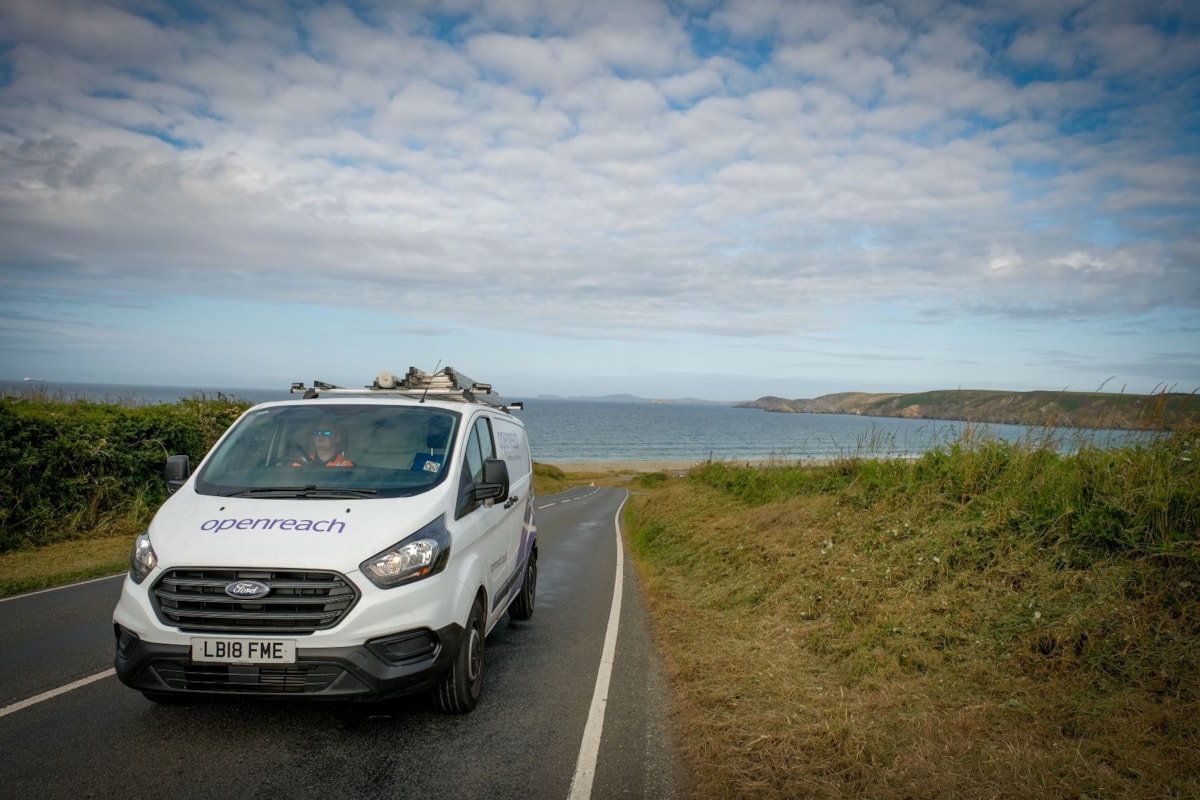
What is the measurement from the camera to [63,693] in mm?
5086

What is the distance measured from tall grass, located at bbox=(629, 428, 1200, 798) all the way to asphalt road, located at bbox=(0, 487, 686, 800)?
0.49 metres

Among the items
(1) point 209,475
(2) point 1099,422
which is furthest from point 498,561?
(2) point 1099,422

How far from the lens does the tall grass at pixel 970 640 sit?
4.00 meters

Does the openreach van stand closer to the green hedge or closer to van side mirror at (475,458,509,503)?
van side mirror at (475,458,509,503)

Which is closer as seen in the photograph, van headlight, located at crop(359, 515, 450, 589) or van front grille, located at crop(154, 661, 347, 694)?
van front grille, located at crop(154, 661, 347, 694)

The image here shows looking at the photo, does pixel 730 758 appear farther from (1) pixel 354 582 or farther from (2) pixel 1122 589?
(2) pixel 1122 589

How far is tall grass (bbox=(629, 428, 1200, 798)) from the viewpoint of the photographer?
13.1 ft

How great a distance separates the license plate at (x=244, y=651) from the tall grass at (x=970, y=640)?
2.55m

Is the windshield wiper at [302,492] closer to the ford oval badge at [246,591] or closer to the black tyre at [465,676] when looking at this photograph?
the ford oval badge at [246,591]

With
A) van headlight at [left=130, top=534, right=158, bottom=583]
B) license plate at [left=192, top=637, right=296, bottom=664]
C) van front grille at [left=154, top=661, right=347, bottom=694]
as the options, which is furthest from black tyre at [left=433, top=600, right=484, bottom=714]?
van headlight at [left=130, top=534, right=158, bottom=583]

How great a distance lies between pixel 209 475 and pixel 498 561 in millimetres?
2373

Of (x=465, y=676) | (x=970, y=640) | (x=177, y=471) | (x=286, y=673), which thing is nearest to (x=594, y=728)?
(x=465, y=676)

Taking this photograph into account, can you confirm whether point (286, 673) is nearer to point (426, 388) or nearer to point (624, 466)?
point (426, 388)

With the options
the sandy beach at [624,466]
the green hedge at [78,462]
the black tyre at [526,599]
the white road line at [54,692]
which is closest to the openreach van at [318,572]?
the white road line at [54,692]
